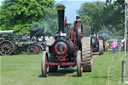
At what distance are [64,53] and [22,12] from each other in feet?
93.9

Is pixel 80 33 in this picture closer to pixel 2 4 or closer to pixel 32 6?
pixel 32 6

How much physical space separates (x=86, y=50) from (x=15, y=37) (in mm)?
14547

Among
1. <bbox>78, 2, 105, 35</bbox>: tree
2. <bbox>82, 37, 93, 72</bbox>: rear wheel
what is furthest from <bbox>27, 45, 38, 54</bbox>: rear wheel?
<bbox>78, 2, 105, 35</bbox>: tree

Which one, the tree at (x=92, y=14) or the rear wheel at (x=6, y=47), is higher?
the tree at (x=92, y=14)

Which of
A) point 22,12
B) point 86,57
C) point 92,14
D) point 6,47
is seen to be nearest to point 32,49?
point 6,47

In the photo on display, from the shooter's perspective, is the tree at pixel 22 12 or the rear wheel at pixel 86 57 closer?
the rear wheel at pixel 86 57

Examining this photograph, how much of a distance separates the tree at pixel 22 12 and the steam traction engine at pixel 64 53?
26.7 meters

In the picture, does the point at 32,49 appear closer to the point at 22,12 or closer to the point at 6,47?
the point at 6,47

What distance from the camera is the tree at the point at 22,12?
122 feet

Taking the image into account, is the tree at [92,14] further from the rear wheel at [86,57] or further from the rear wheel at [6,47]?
the rear wheel at [86,57]

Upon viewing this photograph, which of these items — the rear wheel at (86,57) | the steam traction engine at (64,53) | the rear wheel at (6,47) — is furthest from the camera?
the rear wheel at (6,47)

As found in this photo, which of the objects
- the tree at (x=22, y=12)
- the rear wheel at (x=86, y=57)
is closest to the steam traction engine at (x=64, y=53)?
the rear wheel at (x=86, y=57)

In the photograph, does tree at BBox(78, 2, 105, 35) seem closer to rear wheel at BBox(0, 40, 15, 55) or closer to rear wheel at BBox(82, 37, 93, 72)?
rear wheel at BBox(0, 40, 15, 55)

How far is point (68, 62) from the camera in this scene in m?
10.2
